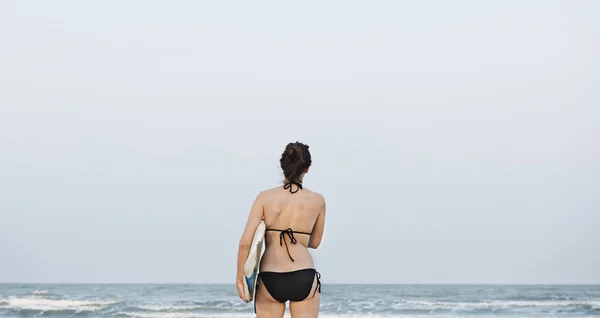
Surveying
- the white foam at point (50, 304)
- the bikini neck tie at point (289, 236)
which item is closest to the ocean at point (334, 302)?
the white foam at point (50, 304)

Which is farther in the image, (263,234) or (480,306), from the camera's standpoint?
(480,306)

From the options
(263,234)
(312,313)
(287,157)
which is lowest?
(312,313)

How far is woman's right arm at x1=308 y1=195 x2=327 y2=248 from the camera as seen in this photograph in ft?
14.9

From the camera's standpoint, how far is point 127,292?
27.9 metres

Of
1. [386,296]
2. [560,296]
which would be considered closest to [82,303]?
[386,296]

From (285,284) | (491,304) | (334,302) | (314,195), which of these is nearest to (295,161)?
(314,195)

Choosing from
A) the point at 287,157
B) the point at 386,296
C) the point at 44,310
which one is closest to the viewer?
the point at 287,157

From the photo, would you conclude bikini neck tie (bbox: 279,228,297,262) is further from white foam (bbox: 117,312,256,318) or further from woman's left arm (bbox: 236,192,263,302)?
white foam (bbox: 117,312,256,318)

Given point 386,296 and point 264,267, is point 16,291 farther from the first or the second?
point 264,267

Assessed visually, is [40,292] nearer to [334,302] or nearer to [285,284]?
[334,302]

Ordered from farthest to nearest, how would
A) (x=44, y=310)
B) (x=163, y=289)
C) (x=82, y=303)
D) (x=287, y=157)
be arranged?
(x=163, y=289)
(x=82, y=303)
(x=44, y=310)
(x=287, y=157)

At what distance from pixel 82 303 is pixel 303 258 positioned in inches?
849

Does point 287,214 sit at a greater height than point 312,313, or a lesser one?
greater

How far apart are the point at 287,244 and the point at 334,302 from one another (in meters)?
19.6
